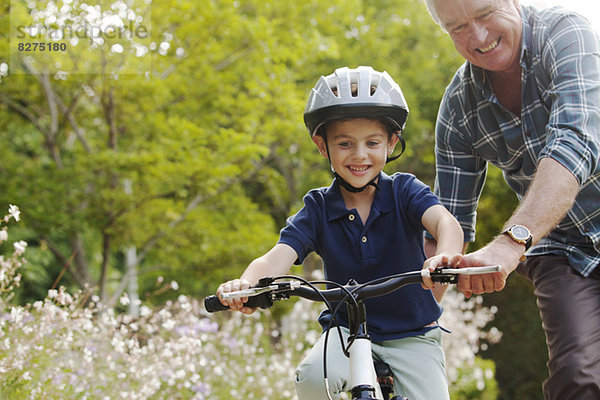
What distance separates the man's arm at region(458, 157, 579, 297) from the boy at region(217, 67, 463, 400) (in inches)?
17.7

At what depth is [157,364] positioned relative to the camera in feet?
16.4

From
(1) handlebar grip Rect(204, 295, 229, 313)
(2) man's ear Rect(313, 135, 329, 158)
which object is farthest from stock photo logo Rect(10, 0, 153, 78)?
(1) handlebar grip Rect(204, 295, 229, 313)

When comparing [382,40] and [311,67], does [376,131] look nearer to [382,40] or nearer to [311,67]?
[311,67]

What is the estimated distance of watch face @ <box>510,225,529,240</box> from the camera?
96.0 inches

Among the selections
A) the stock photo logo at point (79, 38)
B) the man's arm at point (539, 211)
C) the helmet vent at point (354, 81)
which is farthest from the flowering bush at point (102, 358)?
the stock photo logo at point (79, 38)

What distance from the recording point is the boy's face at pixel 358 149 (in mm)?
3188

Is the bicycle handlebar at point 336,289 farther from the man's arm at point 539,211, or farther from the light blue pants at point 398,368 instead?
the light blue pants at point 398,368

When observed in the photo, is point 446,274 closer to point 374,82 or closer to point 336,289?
point 336,289

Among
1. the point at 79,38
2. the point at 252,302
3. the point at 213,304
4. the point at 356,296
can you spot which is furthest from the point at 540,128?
the point at 79,38

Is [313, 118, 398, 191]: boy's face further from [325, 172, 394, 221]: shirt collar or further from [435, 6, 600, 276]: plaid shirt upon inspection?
[435, 6, 600, 276]: plaid shirt

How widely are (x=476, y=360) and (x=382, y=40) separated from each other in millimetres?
7893

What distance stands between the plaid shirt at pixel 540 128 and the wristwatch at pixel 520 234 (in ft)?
1.20

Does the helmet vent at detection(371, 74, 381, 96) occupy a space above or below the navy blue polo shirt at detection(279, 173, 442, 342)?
above

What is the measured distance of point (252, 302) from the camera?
8.84 ft
